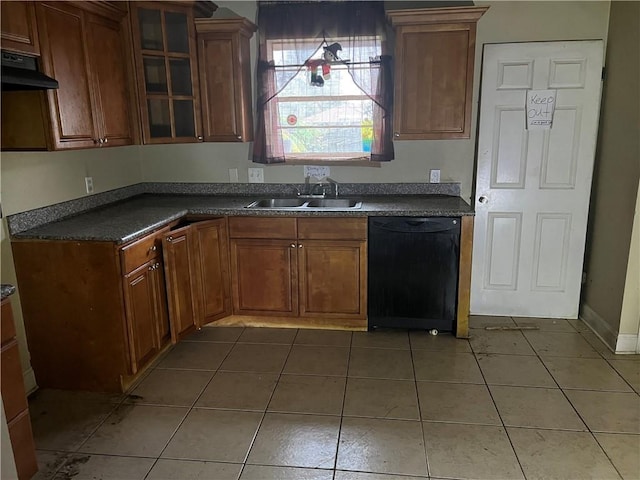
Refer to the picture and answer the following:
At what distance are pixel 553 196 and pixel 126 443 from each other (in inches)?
120

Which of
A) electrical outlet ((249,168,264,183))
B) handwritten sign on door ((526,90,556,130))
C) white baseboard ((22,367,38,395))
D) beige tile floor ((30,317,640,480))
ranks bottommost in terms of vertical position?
beige tile floor ((30,317,640,480))

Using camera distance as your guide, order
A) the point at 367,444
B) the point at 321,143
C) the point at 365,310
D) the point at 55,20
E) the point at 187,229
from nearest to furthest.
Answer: the point at 367,444, the point at 55,20, the point at 187,229, the point at 365,310, the point at 321,143

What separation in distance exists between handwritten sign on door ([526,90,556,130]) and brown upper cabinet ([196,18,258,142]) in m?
1.95

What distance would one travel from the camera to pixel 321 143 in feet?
12.0

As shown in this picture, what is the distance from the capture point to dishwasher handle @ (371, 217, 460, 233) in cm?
310

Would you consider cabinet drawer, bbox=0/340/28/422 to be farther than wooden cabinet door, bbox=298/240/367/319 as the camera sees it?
No

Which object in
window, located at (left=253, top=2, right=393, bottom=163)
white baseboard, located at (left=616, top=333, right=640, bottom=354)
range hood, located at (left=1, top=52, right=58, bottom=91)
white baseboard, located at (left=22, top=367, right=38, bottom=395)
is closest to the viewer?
range hood, located at (left=1, top=52, right=58, bottom=91)

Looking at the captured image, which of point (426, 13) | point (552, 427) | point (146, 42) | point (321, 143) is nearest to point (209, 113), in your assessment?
point (146, 42)

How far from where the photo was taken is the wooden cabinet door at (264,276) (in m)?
3.29

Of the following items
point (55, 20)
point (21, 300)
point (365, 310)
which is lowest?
point (365, 310)

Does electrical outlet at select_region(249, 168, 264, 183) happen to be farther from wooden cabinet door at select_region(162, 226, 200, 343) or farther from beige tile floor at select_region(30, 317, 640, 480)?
beige tile floor at select_region(30, 317, 640, 480)

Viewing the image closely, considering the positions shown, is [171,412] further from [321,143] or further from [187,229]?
[321,143]

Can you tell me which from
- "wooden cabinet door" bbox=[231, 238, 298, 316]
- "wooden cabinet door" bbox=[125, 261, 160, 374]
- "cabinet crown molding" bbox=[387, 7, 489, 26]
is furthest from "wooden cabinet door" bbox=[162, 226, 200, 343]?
"cabinet crown molding" bbox=[387, 7, 489, 26]

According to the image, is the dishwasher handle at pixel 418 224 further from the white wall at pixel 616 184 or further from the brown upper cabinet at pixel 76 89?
the brown upper cabinet at pixel 76 89
